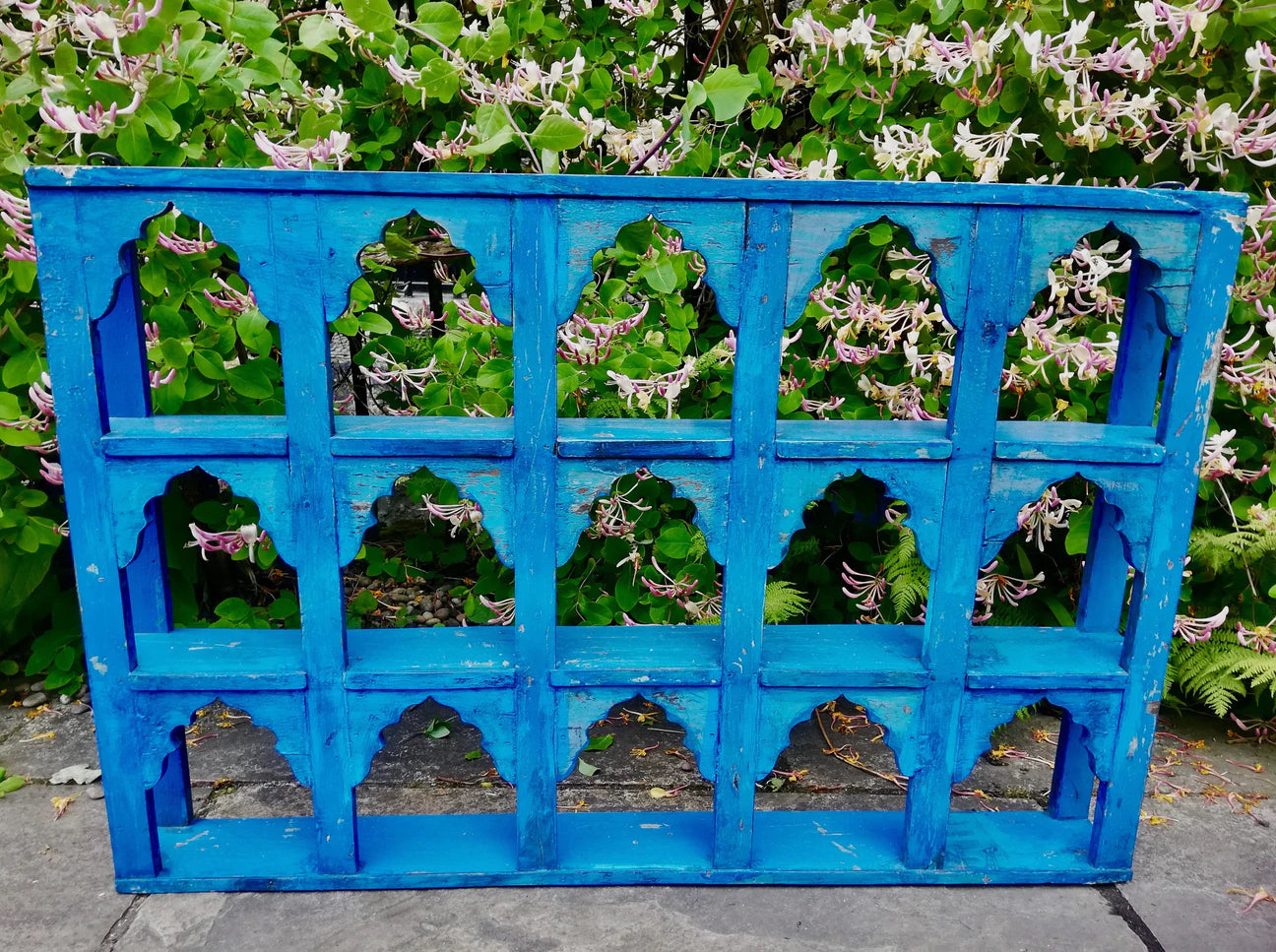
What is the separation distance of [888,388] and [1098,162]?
926 millimetres

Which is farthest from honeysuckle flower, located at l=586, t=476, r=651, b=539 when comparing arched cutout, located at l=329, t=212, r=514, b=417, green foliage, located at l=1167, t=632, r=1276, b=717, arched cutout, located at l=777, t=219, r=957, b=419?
green foliage, located at l=1167, t=632, r=1276, b=717

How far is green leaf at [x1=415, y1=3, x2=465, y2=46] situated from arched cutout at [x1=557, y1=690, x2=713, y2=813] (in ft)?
5.98

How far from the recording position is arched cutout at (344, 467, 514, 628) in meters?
3.11

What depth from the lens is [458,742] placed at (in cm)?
299

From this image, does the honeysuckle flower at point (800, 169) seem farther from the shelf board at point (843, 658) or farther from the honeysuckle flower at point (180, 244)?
the honeysuckle flower at point (180, 244)

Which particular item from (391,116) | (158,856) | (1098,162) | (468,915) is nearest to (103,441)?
(158,856)

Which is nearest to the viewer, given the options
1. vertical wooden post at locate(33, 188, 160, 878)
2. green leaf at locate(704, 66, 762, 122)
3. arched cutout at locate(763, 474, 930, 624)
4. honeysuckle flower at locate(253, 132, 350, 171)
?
vertical wooden post at locate(33, 188, 160, 878)

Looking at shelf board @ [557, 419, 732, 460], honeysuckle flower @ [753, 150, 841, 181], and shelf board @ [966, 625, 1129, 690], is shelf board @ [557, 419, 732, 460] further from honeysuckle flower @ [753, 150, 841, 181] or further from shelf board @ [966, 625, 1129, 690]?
honeysuckle flower @ [753, 150, 841, 181]

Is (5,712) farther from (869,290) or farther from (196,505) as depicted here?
(869,290)

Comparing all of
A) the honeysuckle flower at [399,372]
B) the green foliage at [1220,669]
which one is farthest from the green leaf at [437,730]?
the green foliage at [1220,669]

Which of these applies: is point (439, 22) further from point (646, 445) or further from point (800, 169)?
point (646, 445)

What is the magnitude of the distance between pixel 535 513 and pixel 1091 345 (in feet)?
5.47

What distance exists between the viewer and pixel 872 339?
10.6 feet

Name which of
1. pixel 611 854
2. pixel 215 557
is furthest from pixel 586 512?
pixel 215 557
